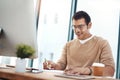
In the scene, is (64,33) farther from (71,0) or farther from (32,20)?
(32,20)

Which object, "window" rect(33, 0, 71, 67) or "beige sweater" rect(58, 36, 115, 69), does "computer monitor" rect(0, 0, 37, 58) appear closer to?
"beige sweater" rect(58, 36, 115, 69)

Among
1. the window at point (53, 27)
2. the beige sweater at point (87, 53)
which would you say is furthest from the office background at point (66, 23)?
the beige sweater at point (87, 53)

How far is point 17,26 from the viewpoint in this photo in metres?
1.50

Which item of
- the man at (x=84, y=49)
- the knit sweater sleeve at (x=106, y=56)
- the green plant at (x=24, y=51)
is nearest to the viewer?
the green plant at (x=24, y=51)

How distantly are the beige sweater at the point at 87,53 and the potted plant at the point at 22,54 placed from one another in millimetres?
943

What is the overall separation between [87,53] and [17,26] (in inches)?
41.4

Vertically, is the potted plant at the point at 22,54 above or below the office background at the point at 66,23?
below

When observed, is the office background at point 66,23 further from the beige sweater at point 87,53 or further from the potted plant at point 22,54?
the potted plant at point 22,54

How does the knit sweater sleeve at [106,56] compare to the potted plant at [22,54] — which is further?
the knit sweater sleeve at [106,56]

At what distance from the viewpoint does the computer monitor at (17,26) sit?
1.48 meters

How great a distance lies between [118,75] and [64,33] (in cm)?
136

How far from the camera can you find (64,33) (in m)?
4.38

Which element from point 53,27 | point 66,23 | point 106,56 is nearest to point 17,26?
point 106,56

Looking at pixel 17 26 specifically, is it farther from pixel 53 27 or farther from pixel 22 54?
pixel 53 27
